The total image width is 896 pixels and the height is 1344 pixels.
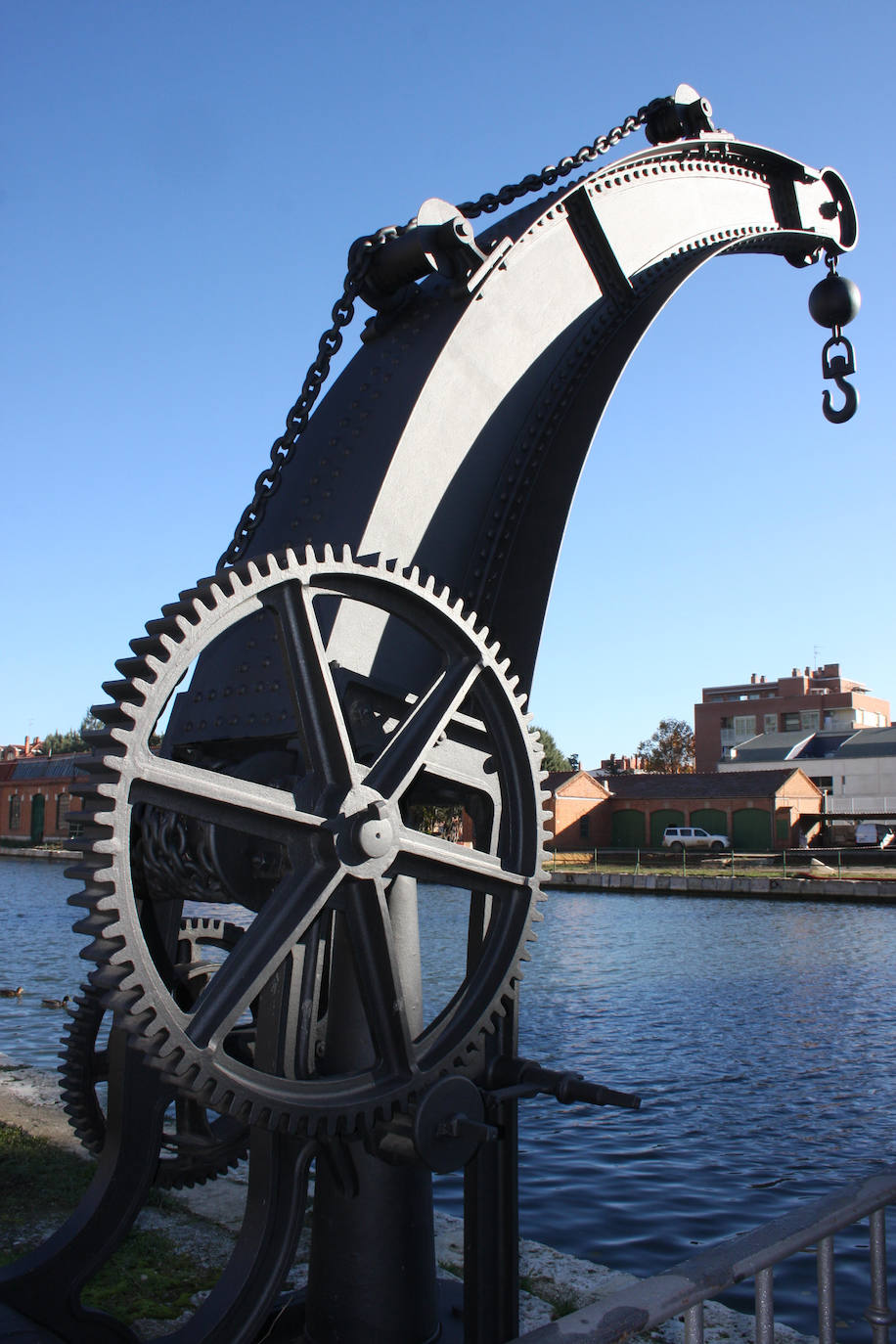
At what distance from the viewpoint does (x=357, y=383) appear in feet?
12.8

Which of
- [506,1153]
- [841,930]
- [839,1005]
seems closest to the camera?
[506,1153]

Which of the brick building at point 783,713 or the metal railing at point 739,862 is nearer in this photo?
the metal railing at point 739,862

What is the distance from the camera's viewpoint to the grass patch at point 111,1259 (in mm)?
4594

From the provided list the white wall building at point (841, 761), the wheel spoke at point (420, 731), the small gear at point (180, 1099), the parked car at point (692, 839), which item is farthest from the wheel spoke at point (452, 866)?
the white wall building at point (841, 761)

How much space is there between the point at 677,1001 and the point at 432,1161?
15.4 meters

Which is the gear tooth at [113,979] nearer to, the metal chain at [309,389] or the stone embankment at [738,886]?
the metal chain at [309,389]

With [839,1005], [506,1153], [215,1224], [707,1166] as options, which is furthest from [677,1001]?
[506,1153]

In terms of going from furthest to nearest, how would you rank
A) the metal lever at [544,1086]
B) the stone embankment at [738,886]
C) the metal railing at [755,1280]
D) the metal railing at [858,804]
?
the metal railing at [858,804] → the stone embankment at [738,886] → the metal lever at [544,1086] → the metal railing at [755,1280]

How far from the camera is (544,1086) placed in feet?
11.0

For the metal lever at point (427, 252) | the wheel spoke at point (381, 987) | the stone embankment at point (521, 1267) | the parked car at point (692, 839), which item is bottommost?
the stone embankment at point (521, 1267)

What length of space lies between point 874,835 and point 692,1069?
37.4 m

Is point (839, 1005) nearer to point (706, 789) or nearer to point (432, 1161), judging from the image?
point (432, 1161)

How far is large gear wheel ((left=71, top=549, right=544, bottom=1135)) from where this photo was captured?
100.0 inches

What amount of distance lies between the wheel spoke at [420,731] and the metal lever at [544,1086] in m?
0.98
